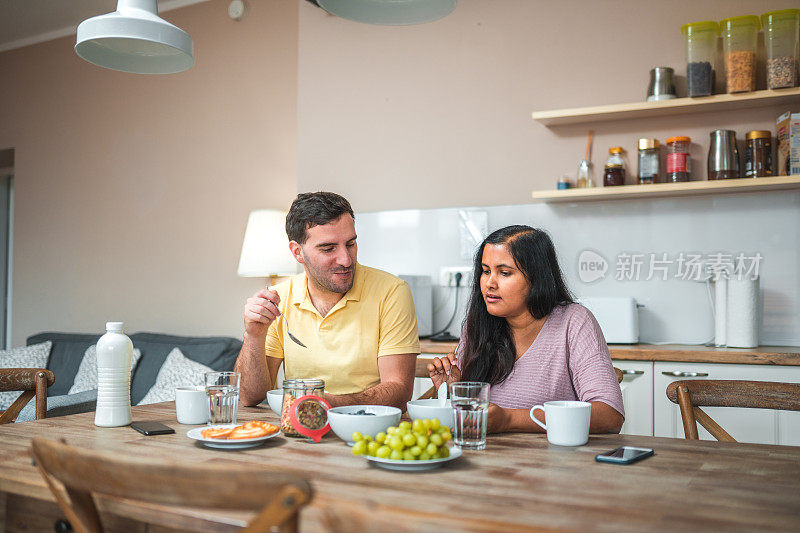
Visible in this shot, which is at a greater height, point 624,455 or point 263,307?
point 263,307

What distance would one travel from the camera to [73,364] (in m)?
4.14

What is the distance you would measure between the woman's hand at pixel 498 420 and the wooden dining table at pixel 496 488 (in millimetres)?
30

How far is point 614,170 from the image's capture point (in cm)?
322

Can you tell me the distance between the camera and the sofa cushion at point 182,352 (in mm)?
3633

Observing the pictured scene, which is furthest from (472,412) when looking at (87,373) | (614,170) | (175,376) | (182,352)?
(87,373)

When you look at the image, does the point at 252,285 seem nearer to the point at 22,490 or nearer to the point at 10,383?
the point at 10,383

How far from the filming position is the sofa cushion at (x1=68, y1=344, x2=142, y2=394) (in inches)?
150

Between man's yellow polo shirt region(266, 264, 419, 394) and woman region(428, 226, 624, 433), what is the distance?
22cm

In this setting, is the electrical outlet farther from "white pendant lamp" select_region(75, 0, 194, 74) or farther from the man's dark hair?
"white pendant lamp" select_region(75, 0, 194, 74)

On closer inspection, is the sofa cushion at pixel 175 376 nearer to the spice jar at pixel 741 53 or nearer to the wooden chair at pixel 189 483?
the wooden chair at pixel 189 483

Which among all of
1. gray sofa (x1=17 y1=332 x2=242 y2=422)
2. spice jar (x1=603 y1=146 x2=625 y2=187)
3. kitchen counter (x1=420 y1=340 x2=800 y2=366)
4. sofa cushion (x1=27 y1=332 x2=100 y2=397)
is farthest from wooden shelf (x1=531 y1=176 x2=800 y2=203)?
sofa cushion (x1=27 y1=332 x2=100 y2=397)

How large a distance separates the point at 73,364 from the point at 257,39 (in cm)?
222

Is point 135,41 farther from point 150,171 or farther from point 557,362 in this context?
point 150,171

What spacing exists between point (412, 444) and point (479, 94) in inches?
108
